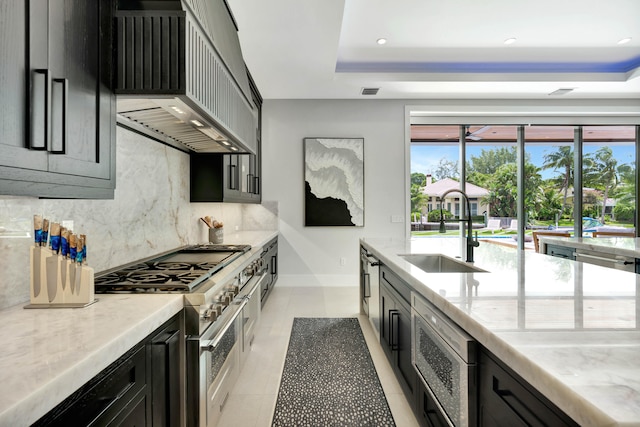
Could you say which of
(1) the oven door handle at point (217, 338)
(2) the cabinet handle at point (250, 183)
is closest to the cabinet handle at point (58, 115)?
A: (1) the oven door handle at point (217, 338)

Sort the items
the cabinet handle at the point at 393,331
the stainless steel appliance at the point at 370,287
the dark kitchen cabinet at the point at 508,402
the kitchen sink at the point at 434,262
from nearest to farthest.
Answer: the dark kitchen cabinet at the point at 508,402 < the cabinet handle at the point at 393,331 < the kitchen sink at the point at 434,262 < the stainless steel appliance at the point at 370,287

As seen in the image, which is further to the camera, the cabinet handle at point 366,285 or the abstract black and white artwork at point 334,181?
the abstract black and white artwork at point 334,181

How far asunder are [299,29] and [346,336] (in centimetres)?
284

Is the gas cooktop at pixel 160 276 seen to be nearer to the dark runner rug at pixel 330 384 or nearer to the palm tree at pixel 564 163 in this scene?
the dark runner rug at pixel 330 384

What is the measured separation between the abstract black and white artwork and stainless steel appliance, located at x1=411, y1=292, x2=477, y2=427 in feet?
11.6

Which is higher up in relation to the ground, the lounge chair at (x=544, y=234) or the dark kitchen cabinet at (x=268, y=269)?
the lounge chair at (x=544, y=234)

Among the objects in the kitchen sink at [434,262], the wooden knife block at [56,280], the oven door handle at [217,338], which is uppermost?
the wooden knife block at [56,280]

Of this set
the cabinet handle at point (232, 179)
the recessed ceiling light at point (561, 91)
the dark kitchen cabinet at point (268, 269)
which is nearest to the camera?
the cabinet handle at point (232, 179)

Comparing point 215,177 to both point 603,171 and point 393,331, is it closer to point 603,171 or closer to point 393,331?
point 393,331

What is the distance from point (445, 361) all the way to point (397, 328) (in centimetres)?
83

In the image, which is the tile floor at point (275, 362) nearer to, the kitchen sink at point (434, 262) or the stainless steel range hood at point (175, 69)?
the kitchen sink at point (434, 262)

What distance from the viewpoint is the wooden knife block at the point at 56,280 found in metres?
1.13

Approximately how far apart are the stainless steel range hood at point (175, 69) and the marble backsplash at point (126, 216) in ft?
0.87

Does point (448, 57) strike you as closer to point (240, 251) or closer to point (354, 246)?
point (354, 246)
